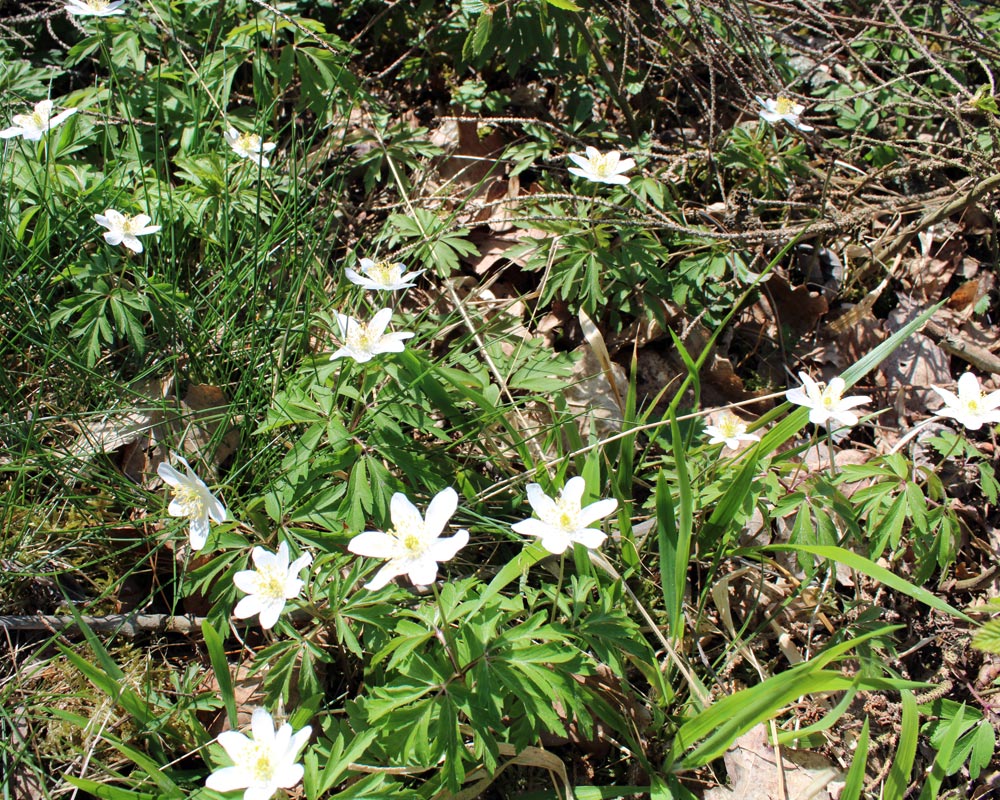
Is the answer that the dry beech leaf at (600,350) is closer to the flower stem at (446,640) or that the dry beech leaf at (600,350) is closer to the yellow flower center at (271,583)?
the flower stem at (446,640)

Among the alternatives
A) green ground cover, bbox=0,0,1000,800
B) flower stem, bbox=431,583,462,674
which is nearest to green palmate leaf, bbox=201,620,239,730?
green ground cover, bbox=0,0,1000,800

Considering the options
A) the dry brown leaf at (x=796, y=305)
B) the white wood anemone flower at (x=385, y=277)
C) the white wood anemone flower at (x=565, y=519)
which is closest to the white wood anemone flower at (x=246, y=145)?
the white wood anemone flower at (x=385, y=277)

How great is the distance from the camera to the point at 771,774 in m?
2.21

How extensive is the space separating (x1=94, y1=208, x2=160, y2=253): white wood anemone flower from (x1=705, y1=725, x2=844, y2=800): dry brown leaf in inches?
90.6

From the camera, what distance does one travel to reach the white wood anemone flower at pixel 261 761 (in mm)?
1636

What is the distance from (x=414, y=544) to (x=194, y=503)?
0.65 m

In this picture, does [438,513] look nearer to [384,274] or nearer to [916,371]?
[384,274]

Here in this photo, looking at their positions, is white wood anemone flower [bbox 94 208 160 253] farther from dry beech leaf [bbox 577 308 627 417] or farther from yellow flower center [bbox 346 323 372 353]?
dry beech leaf [bbox 577 308 627 417]

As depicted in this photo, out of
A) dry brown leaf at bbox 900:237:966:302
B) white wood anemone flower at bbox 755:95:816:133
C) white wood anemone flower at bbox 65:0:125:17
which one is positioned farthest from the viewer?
dry brown leaf at bbox 900:237:966:302

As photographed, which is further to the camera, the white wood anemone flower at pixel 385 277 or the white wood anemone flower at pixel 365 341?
the white wood anemone flower at pixel 385 277

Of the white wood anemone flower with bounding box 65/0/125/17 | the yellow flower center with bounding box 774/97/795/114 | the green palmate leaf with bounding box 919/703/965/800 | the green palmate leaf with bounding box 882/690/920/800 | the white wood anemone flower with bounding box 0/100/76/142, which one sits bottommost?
the green palmate leaf with bounding box 919/703/965/800

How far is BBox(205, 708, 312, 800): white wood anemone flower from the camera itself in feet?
5.37

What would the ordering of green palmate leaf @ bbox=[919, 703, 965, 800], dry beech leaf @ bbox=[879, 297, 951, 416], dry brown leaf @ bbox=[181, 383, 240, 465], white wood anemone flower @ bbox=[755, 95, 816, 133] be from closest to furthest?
green palmate leaf @ bbox=[919, 703, 965, 800] → dry brown leaf @ bbox=[181, 383, 240, 465] → white wood anemone flower @ bbox=[755, 95, 816, 133] → dry beech leaf @ bbox=[879, 297, 951, 416]

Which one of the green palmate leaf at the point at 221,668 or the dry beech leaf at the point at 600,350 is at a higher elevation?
the dry beech leaf at the point at 600,350
